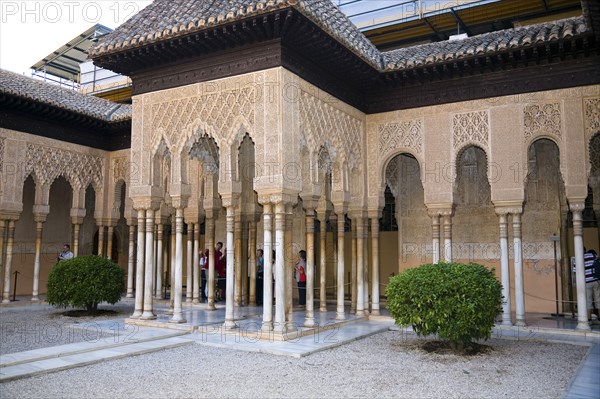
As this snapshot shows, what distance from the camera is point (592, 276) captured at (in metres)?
10.1

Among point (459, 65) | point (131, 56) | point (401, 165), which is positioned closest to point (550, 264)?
point (401, 165)

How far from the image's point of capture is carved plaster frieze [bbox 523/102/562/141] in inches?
384

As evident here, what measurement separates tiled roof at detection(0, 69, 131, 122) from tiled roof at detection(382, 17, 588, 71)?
25.5ft

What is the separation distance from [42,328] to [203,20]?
6.41 meters

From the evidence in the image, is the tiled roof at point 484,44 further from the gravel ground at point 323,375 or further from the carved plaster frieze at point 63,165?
the carved plaster frieze at point 63,165

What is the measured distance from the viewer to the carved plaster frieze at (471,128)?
10.3 m

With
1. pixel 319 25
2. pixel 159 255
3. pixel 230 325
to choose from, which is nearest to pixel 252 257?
pixel 159 255

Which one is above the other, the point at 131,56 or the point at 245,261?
the point at 131,56

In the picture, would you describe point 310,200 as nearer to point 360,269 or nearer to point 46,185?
point 360,269

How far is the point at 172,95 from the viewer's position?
32.6ft

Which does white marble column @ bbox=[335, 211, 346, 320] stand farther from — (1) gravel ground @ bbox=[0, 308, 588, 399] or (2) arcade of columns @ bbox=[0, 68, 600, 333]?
(1) gravel ground @ bbox=[0, 308, 588, 399]

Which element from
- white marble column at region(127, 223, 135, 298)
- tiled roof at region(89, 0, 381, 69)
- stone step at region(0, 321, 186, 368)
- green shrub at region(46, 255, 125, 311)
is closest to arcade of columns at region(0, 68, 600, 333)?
stone step at region(0, 321, 186, 368)

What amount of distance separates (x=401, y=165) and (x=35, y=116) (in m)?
9.60

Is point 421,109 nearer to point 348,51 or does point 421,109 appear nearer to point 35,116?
point 348,51
